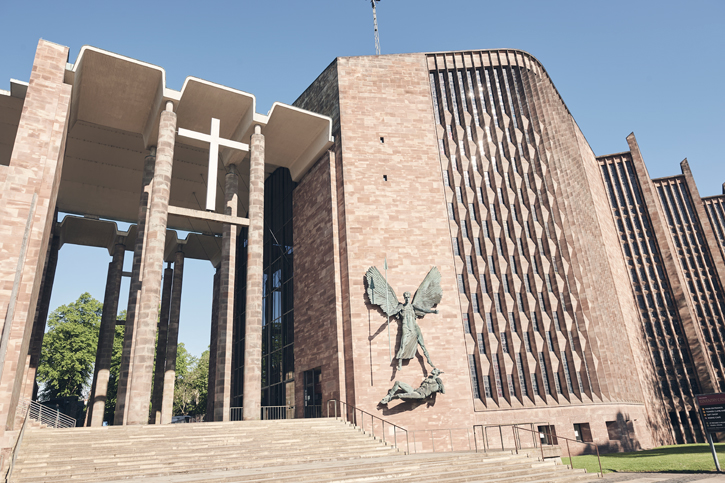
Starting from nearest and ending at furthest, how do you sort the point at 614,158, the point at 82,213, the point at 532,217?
1. the point at 532,217
2. the point at 82,213
3. the point at 614,158

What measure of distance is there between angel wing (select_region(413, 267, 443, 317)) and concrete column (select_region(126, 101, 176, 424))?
40.3 feet

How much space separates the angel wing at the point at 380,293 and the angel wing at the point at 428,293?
1.06m

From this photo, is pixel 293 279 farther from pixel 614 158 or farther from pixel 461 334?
pixel 614 158


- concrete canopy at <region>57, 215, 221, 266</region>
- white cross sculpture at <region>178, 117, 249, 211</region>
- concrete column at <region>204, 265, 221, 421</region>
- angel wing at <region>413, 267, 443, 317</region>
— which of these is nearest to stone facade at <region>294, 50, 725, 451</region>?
angel wing at <region>413, 267, 443, 317</region>

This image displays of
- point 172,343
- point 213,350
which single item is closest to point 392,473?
point 172,343

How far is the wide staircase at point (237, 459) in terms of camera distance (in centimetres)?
1252

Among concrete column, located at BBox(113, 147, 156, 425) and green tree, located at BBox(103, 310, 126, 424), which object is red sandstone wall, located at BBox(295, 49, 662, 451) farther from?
green tree, located at BBox(103, 310, 126, 424)

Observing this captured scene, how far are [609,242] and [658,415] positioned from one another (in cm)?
1479

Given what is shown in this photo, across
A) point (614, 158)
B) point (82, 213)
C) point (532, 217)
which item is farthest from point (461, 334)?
point (614, 158)

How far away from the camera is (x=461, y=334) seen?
2444cm

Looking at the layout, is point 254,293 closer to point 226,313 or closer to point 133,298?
point 226,313

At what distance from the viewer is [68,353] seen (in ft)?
127

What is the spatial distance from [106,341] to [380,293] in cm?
2111

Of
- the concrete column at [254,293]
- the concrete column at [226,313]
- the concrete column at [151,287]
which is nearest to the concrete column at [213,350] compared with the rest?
the concrete column at [226,313]
